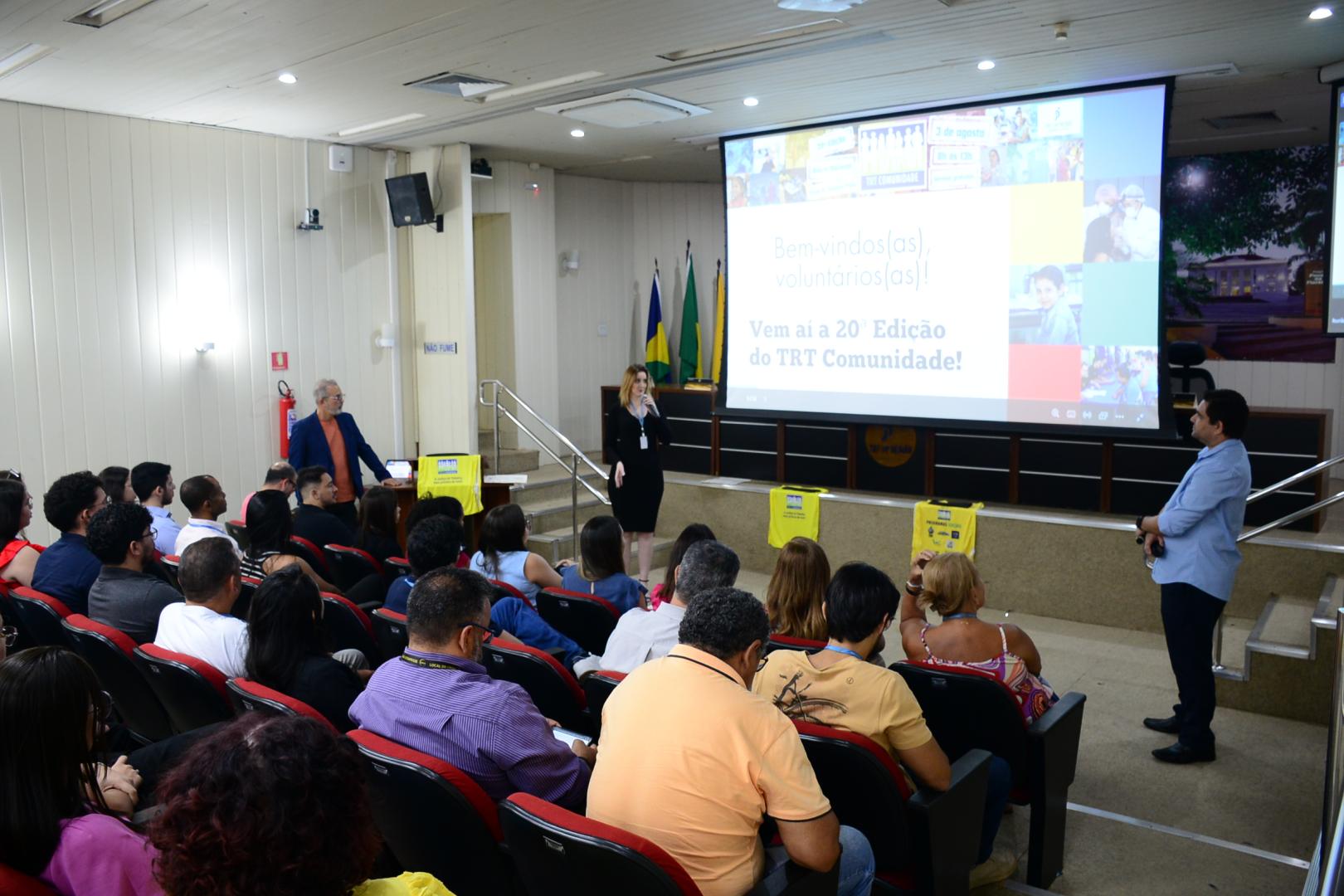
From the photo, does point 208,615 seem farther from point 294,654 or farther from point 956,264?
point 956,264

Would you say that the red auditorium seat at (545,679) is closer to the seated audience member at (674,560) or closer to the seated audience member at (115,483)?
the seated audience member at (674,560)

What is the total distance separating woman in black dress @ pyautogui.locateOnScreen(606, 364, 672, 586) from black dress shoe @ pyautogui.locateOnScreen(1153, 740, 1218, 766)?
11.1ft

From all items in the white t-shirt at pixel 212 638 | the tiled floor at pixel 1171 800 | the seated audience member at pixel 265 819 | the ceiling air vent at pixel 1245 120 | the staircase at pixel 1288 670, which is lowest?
the tiled floor at pixel 1171 800

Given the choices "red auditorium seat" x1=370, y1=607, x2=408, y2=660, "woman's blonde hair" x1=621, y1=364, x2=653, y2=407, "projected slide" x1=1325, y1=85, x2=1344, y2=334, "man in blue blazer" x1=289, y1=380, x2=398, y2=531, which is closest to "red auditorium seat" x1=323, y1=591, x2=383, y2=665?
"red auditorium seat" x1=370, y1=607, x2=408, y2=660

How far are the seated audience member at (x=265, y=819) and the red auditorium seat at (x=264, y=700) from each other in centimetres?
114

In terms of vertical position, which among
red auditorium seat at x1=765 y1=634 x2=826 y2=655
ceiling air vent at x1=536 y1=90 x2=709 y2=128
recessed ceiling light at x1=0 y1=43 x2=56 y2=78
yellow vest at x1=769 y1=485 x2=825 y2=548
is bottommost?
yellow vest at x1=769 y1=485 x2=825 y2=548

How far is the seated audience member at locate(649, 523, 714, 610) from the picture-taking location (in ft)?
11.5

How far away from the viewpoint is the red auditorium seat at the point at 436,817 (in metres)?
2.09

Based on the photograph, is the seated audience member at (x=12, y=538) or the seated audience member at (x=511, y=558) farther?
the seated audience member at (x=511, y=558)

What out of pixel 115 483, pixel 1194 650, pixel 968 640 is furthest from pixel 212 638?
pixel 1194 650

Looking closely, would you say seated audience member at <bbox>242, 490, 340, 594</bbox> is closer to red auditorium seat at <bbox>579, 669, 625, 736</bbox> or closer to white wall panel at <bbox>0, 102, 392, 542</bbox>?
red auditorium seat at <bbox>579, 669, 625, 736</bbox>

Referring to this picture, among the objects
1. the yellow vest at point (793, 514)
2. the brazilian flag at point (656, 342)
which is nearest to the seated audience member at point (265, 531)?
the yellow vest at point (793, 514)

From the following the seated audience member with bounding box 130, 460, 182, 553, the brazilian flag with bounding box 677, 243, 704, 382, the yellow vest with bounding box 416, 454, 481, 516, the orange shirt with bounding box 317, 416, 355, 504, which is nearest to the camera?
the seated audience member with bounding box 130, 460, 182, 553

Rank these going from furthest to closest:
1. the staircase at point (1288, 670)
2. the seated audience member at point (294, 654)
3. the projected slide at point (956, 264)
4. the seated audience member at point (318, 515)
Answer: the projected slide at point (956, 264)
the seated audience member at point (318, 515)
the staircase at point (1288, 670)
the seated audience member at point (294, 654)
